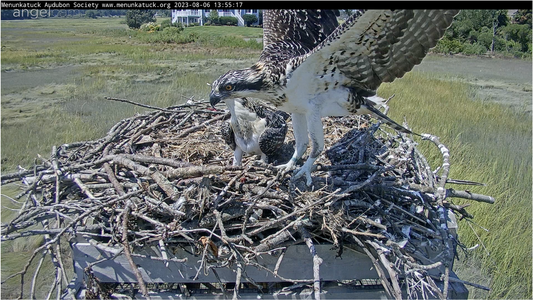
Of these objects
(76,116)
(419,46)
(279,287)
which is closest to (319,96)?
(419,46)

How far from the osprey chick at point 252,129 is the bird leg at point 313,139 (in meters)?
0.42

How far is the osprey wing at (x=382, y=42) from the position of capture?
190 centimetres

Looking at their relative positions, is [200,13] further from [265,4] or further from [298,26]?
[265,4]

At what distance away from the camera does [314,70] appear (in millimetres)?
2215

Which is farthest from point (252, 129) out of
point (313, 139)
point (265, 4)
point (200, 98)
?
point (200, 98)

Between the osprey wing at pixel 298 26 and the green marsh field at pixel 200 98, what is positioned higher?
the osprey wing at pixel 298 26

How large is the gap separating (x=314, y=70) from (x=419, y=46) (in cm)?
56

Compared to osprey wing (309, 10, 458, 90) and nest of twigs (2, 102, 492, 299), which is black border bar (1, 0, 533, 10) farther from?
nest of twigs (2, 102, 492, 299)

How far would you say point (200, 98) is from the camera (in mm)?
5348

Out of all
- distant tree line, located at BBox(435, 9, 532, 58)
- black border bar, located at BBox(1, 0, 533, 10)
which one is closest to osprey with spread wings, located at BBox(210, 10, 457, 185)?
black border bar, located at BBox(1, 0, 533, 10)

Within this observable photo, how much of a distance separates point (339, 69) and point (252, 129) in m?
0.88

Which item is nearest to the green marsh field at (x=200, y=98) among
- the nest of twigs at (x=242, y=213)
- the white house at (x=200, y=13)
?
the nest of twigs at (x=242, y=213)

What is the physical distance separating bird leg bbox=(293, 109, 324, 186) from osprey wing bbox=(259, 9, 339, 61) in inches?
27.5

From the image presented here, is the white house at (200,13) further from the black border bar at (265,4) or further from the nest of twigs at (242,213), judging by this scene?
the nest of twigs at (242,213)
